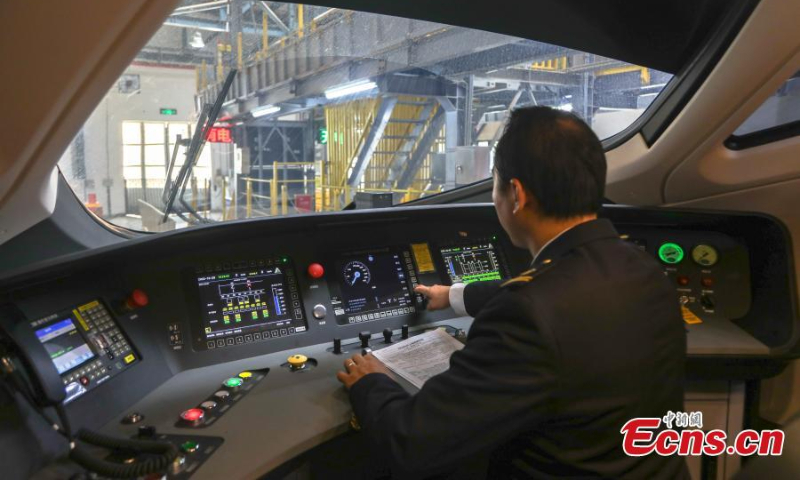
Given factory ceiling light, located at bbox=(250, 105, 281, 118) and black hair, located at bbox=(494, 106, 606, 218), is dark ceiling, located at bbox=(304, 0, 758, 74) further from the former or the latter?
black hair, located at bbox=(494, 106, 606, 218)

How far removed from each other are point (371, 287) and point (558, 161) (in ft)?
3.56

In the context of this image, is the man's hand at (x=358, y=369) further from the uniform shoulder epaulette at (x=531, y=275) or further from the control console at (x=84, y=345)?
the control console at (x=84, y=345)

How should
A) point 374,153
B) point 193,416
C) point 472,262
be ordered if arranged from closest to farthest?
1. point 193,416
2. point 472,262
3. point 374,153

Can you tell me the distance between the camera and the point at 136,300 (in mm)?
1555

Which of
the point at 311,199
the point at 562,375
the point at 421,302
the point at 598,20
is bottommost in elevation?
the point at 421,302

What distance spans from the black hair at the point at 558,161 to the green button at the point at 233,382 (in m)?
0.91

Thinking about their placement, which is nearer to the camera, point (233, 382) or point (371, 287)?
point (233, 382)

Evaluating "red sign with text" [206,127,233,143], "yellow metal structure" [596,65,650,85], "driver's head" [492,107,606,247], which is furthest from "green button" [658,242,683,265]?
"red sign with text" [206,127,233,143]

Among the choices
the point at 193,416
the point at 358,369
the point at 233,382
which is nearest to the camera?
the point at 193,416

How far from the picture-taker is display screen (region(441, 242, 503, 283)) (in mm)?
2232

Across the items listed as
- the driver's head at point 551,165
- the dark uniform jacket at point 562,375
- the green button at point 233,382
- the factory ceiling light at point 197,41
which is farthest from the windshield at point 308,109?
the green button at point 233,382

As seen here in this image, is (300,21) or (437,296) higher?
(300,21)

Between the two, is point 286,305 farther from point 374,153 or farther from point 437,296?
point 374,153

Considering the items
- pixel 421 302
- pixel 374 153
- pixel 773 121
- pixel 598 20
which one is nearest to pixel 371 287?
pixel 421 302
